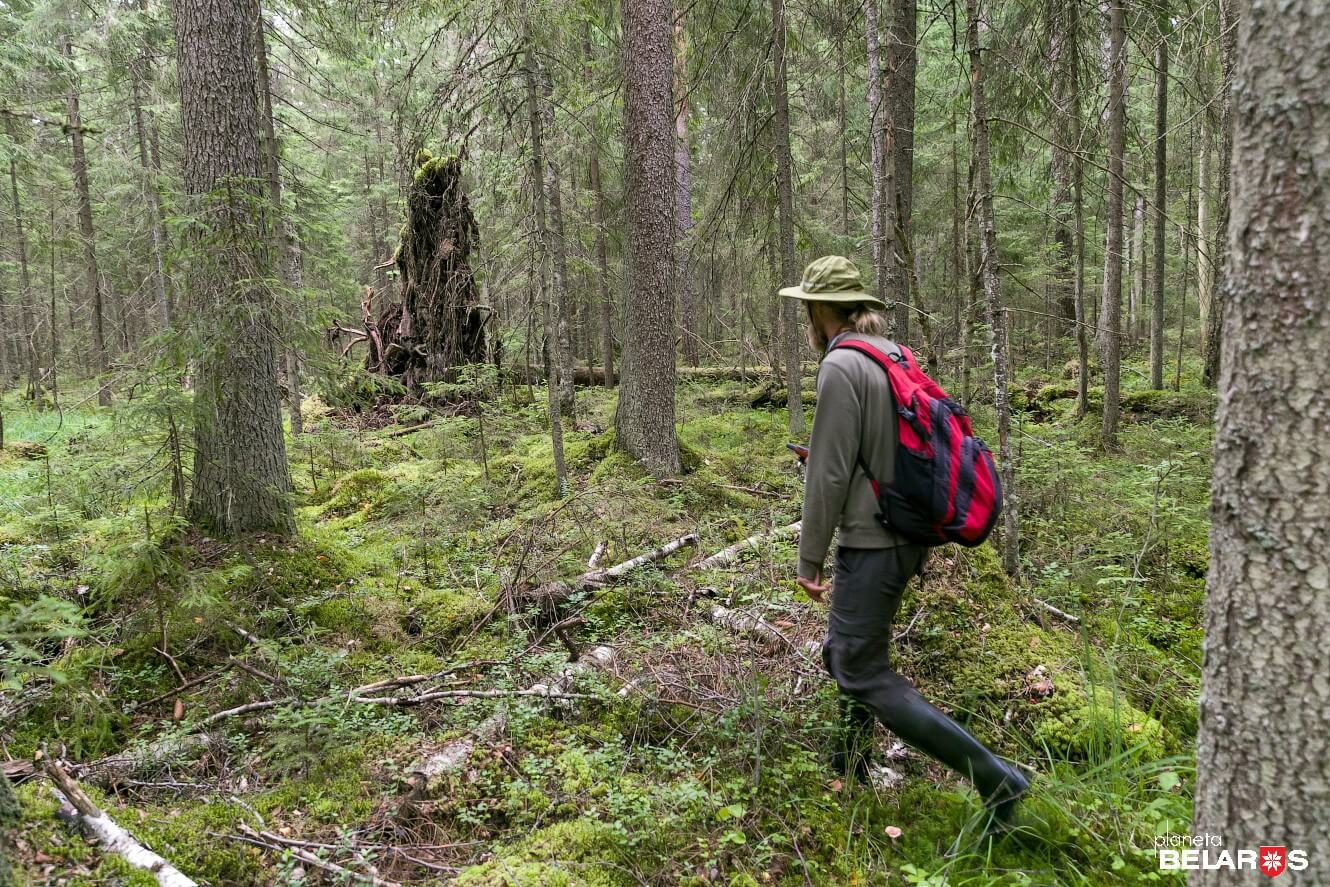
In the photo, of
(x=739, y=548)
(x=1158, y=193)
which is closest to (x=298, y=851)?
(x=739, y=548)

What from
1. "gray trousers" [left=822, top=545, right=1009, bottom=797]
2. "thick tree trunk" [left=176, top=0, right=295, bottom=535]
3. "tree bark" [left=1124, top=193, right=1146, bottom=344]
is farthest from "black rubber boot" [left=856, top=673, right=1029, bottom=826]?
"tree bark" [left=1124, top=193, right=1146, bottom=344]

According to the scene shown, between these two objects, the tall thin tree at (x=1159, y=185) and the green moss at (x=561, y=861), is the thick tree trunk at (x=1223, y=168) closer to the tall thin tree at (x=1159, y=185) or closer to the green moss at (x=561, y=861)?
the tall thin tree at (x=1159, y=185)

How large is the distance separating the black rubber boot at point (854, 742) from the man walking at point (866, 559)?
0.96 ft

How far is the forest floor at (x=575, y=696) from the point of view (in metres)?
2.65

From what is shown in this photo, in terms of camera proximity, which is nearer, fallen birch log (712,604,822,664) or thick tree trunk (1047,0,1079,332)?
fallen birch log (712,604,822,664)

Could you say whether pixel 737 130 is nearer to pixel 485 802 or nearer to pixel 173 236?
pixel 173 236

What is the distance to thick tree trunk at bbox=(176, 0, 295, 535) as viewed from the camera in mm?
4547

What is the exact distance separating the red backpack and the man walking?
0.04m

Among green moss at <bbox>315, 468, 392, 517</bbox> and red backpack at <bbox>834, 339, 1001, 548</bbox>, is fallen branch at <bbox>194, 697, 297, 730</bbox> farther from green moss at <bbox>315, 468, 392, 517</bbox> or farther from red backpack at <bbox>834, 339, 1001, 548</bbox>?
green moss at <bbox>315, 468, 392, 517</bbox>

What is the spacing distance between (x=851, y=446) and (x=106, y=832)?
3231 millimetres

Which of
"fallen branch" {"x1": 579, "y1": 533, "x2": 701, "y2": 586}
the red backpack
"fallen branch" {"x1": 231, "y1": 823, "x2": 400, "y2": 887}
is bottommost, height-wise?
"fallen branch" {"x1": 231, "y1": 823, "x2": 400, "y2": 887}

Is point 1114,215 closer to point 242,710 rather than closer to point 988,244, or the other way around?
point 988,244

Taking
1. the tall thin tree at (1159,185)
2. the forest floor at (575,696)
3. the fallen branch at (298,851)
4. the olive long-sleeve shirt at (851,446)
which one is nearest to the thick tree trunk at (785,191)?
the tall thin tree at (1159,185)

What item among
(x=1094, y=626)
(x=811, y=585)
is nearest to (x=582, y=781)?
(x=811, y=585)
